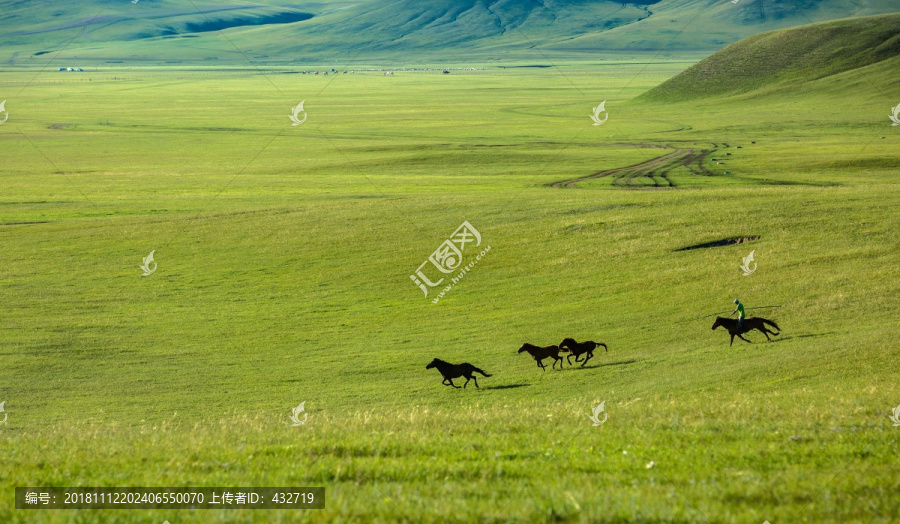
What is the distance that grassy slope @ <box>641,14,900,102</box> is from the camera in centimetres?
16962

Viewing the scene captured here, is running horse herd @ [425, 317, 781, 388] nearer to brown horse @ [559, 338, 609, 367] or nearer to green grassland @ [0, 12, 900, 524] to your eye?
brown horse @ [559, 338, 609, 367]

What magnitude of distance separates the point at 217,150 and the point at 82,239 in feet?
201

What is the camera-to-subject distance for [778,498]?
945 cm

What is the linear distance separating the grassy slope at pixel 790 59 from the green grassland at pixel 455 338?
3515 inches

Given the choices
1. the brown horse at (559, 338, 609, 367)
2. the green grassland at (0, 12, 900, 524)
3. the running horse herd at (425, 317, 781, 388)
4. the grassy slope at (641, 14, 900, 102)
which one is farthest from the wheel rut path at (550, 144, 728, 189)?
the grassy slope at (641, 14, 900, 102)

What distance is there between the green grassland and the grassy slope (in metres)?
89.3

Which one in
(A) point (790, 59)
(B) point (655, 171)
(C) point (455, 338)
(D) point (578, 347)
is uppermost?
(A) point (790, 59)

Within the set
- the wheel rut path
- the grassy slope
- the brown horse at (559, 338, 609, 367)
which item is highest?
the grassy slope

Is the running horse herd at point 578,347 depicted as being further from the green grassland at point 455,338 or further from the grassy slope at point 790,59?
the grassy slope at point 790,59

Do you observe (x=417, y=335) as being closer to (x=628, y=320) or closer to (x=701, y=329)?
(x=628, y=320)

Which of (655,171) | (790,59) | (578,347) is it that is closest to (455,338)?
(578,347)

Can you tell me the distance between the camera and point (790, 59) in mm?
178250

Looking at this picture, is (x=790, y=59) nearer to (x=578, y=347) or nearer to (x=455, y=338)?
(x=455, y=338)

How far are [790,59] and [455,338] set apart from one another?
171 m
